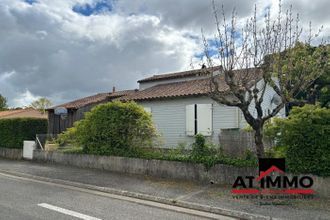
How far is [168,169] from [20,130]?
1034cm

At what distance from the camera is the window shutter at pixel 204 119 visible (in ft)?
49.9

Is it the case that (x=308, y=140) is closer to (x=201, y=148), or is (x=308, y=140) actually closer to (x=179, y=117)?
(x=201, y=148)

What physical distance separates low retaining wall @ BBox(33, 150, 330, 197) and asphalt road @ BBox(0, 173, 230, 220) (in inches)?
101

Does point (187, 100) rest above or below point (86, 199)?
above

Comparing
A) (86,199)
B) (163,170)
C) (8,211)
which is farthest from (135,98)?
(8,211)

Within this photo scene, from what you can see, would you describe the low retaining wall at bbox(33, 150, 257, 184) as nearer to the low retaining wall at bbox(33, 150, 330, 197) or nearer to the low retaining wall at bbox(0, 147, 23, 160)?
the low retaining wall at bbox(33, 150, 330, 197)

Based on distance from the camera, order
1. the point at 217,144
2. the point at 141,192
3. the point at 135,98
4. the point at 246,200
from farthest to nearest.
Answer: the point at 135,98, the point at 217,144, the point at 141,192, the point at 246,200

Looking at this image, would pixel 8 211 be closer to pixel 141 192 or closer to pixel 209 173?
pixel 141 192

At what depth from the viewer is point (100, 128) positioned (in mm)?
12617

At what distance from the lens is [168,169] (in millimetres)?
10641

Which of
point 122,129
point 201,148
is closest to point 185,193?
point 201,148

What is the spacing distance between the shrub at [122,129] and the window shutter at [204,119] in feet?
12.6

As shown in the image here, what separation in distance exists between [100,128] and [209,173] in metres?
5.07

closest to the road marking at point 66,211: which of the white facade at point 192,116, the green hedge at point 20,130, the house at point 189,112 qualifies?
the white facade at point 192,116
